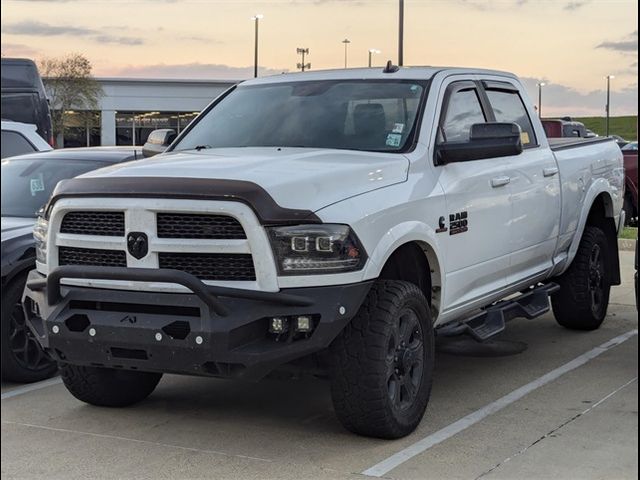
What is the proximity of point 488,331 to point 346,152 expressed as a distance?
154cm

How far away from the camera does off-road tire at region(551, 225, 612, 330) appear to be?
801 centimetres

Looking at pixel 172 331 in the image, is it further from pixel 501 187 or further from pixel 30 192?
pixel 30 192

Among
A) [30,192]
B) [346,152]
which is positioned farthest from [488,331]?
[30,192]

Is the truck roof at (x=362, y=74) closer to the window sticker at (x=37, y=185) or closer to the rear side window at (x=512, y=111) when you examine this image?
the rear side window at (x=512, y=111)

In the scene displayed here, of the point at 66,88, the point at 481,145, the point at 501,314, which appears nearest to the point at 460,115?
the point at 481,145

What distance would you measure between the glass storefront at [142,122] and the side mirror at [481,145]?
168 feet

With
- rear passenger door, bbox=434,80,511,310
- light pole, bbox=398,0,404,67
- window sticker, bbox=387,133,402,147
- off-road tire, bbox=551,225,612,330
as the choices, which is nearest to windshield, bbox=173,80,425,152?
window sticker, bbox=387,133,402,147

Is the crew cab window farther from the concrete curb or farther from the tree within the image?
the tree

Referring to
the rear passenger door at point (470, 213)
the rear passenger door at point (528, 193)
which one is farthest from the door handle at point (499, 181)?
the rear passenger door at point (528, 193)

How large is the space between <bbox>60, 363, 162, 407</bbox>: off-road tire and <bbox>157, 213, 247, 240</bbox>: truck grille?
1377 mm

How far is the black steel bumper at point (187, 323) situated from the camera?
4543mm

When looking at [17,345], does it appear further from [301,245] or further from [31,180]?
[301,245]

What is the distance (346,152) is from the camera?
5.57 metres

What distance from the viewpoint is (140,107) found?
5606 centimetres
